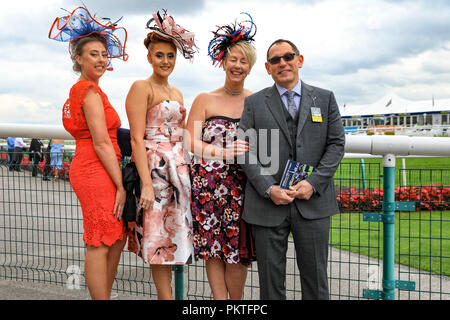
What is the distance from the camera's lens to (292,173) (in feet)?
7.63

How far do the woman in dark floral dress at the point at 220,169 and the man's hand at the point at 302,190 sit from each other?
370 mm

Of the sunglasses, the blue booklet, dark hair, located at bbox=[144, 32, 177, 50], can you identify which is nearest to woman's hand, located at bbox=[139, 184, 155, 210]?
the blue booklet

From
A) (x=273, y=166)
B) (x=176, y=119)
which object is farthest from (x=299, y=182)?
(x=176, y=119)

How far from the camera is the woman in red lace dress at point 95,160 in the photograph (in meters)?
2.44

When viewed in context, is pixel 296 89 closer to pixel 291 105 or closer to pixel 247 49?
pixel 291 105

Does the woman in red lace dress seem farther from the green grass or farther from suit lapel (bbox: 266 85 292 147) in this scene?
the green grass

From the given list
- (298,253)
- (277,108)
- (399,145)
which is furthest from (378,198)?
(277,108)

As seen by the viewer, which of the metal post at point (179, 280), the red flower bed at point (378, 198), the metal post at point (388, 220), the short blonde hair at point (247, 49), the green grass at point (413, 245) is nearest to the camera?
the short blonde hair at point (247, 49)

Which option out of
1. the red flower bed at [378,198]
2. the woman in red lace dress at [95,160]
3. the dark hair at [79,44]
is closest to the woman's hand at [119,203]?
the woman in red lace dress at [95,160]

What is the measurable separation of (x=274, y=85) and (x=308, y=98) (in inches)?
9.3

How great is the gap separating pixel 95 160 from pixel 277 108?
116 cm

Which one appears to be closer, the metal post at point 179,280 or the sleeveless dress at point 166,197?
the sleeveless dress at point 166,197

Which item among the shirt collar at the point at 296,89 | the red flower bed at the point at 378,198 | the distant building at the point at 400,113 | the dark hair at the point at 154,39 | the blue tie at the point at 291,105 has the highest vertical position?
the distant building at the point at 400,113

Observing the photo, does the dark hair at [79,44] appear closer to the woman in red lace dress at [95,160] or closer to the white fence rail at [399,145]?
the woman in red lace dress at [95,160]
